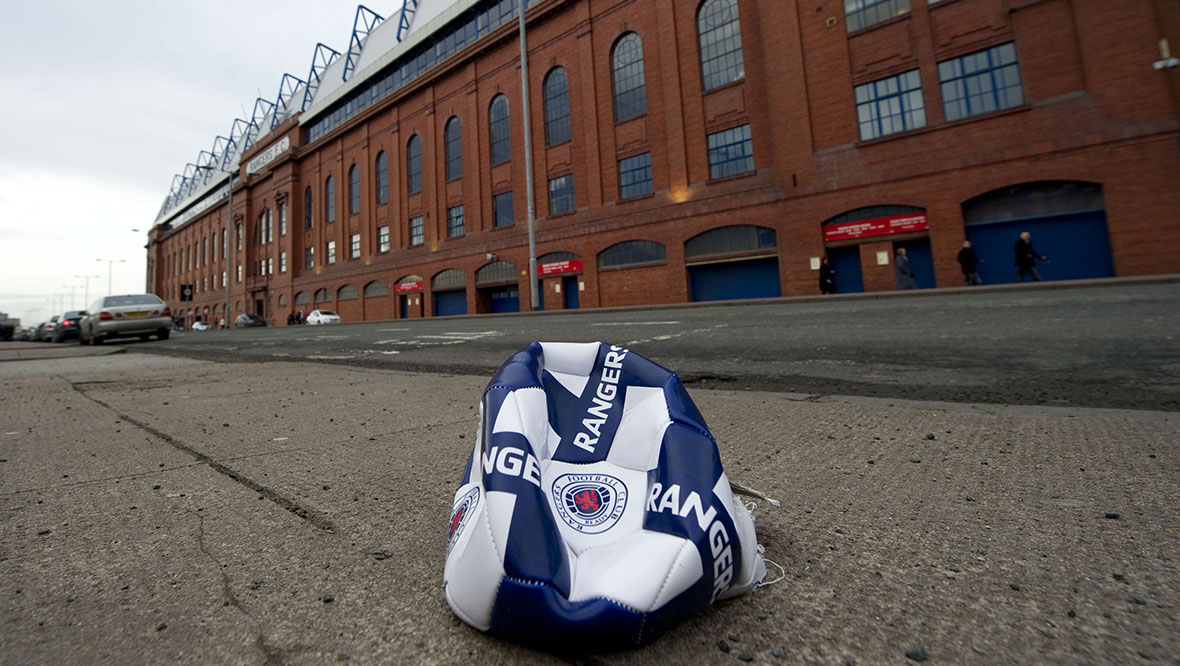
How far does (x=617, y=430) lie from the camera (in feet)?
4.23

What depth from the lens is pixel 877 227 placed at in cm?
1888

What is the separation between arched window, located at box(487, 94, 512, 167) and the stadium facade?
141 mm

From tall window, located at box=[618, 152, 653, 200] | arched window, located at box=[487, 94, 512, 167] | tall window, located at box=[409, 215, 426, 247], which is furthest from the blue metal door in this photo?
tall window, located at box=[409, 215, 426, 247]

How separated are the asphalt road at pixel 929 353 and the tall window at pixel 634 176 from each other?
17.2m

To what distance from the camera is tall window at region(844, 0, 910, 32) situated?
61.9 ft

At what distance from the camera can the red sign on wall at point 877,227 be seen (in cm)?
1819

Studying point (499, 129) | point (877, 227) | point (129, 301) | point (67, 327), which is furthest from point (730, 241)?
point (67, 327)

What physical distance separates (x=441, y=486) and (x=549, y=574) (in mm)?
1085

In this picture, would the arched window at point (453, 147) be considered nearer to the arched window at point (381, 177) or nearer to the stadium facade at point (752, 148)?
the stadium facade at point (752, 148)

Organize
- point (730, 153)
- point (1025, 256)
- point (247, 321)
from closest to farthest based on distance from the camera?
1. point (1025, 256)
2. point (730, 153)
3. point (247, 321)

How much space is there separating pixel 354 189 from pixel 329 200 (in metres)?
4.13

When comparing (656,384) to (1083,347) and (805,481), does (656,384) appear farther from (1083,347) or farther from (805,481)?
(1083,347)

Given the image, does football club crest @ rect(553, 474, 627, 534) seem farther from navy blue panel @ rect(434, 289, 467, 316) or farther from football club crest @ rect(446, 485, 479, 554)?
navy blue panel @ rect(434, 289, 467, 316)

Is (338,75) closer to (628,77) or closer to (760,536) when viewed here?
(628,77)
